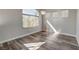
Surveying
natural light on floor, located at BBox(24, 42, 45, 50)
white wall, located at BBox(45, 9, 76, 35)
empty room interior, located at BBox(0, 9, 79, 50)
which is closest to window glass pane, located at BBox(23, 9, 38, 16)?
empty room interior, located at BBox(0, 9, 79, 50)

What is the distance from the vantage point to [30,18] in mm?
1709

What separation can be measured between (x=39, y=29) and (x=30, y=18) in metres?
0.20

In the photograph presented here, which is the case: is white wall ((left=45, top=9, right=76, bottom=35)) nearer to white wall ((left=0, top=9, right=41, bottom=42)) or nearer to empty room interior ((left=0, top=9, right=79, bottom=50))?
empty room interior ((left=0, top=9, right=79, bottom=50))

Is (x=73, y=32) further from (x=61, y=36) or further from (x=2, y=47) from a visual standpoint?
(x=2, y=47)

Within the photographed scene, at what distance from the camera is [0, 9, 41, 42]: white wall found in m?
1.65

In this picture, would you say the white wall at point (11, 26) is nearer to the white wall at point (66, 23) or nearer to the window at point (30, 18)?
the window at point (30, 18)

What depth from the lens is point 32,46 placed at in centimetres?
171

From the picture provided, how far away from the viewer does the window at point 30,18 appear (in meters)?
1.68

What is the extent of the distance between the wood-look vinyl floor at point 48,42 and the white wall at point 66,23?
0.09 metres

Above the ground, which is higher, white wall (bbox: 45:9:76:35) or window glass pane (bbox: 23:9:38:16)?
window glass pane (bbox: 23:9:38:16)

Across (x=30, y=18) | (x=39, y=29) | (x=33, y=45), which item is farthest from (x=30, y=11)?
(x=33, y=45)

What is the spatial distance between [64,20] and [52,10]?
21cm

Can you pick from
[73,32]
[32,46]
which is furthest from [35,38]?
[73,32]

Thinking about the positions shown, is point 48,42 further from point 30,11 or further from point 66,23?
point 30,11
